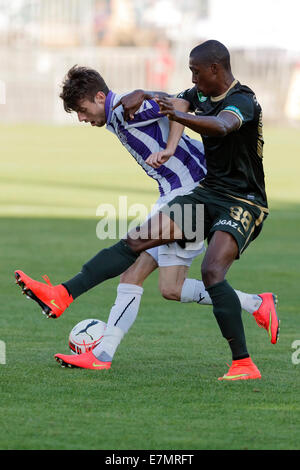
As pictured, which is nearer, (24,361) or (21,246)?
(24,361)

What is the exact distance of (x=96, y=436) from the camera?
17.1 ft

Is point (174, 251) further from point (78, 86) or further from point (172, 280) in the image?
point (78, 86)

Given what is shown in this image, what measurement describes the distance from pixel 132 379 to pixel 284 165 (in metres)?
22.9

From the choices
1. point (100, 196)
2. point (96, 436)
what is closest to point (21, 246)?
point (100, 196)

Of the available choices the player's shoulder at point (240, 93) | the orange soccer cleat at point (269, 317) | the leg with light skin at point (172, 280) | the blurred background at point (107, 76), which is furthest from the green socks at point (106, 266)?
the blurred background at point (107, 76)

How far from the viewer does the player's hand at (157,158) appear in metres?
6.58

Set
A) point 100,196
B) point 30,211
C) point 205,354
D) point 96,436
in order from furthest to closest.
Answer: point 100,196 < point 30,211 < point 205,354 < point 96,436

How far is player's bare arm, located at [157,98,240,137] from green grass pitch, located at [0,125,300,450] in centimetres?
159

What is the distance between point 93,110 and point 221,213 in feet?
3.67

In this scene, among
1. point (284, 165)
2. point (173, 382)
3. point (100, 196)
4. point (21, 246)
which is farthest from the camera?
point (284, 165)

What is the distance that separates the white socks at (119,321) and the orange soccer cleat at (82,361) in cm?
3

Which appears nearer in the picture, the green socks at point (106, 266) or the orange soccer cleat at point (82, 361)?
the green socks at point (106, 266)

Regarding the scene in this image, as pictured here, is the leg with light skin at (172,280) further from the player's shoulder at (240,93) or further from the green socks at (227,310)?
the player's shoulder at (240,93)

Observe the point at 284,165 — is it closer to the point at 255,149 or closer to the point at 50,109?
the point at 50,109
